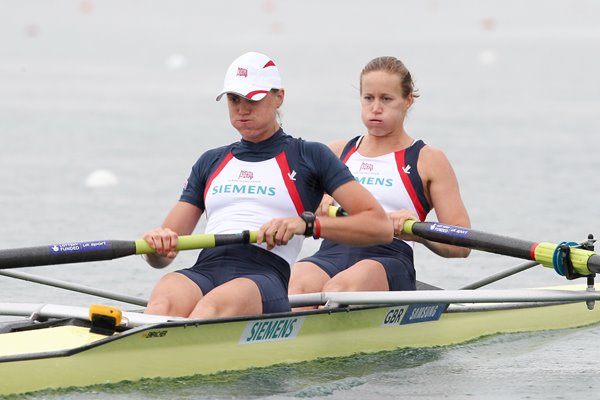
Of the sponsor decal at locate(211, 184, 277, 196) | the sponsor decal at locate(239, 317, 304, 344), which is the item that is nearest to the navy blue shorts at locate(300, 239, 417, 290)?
the sponsor decal at locate(239, 317, 304, 344)

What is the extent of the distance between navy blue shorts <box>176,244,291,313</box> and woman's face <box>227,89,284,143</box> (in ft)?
1.88

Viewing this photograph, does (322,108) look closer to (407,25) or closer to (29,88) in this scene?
(29,88)

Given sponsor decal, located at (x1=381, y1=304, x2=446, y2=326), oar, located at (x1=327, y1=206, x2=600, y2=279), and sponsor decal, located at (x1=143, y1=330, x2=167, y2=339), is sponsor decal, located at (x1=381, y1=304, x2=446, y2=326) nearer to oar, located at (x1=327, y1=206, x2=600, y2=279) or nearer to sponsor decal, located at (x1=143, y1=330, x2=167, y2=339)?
oar, located at (x1=327, y1=206, x2=600, y2=279)

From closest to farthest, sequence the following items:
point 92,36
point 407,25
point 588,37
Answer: point 92,36 < point 588,37 < point 407,25

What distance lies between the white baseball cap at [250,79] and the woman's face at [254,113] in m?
0.05

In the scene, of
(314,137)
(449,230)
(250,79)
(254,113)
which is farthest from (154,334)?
(314,137)

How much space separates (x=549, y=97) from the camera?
1021 inches

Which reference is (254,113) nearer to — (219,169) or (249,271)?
(219,169)

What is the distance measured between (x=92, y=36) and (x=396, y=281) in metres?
36.4

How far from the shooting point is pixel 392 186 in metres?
8.04

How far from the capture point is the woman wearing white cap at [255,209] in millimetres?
6871

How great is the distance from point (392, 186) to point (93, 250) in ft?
6.17

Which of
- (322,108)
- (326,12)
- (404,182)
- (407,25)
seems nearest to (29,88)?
(322,108)

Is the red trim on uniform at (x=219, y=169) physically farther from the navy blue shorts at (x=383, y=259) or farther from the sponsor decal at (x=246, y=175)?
the navy blue shorts at (x=383, y=259)
